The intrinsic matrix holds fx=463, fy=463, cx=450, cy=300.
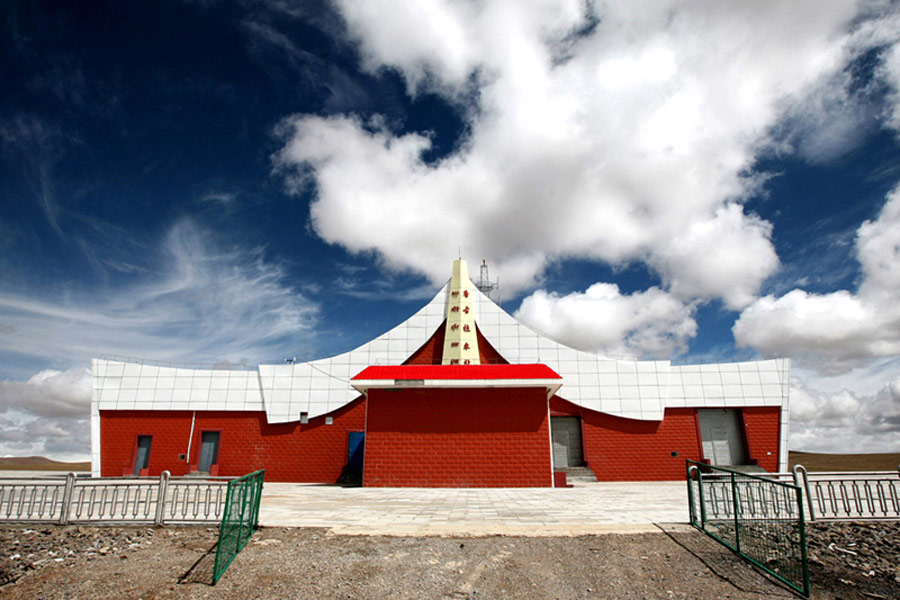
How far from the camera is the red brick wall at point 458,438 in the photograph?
1827 centimetres

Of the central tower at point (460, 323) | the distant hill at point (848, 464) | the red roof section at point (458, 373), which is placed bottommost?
the distant hill at point (848, 464)

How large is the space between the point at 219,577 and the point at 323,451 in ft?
61.5

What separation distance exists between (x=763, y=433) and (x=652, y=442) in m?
5.96

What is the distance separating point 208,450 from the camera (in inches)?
982

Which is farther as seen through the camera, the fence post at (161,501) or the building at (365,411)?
the building at (365,411)

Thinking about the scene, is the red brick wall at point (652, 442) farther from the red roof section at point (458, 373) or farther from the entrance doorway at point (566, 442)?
the red roof section at point (458, 373)

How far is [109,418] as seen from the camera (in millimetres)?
25328

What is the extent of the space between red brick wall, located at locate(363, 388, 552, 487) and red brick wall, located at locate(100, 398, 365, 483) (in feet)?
22.9

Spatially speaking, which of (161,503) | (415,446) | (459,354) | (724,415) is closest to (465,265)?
(459,354)

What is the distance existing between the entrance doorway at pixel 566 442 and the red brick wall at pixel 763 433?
8.87 metres

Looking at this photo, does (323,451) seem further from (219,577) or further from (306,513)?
(219,577)

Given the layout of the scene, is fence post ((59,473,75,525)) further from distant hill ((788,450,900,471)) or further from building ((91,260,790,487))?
distant hill ((788,450,900,471))

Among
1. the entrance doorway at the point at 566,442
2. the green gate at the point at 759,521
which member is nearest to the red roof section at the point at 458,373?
the entrance doorway at the point at 566,442

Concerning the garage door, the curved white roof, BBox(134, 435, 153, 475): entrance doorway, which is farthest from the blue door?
the garage door
